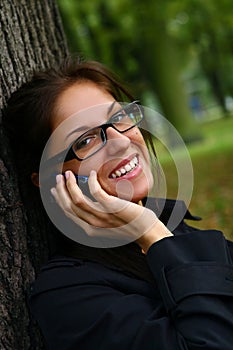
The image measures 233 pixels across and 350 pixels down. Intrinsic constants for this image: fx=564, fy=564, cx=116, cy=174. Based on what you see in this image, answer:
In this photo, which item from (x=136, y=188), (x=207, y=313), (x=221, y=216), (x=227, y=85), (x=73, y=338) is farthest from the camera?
(x=227, y=85)

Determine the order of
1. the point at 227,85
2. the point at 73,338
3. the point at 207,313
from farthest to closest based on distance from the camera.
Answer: the point at 227,85 → the point at 73,338 → the point at 207,313

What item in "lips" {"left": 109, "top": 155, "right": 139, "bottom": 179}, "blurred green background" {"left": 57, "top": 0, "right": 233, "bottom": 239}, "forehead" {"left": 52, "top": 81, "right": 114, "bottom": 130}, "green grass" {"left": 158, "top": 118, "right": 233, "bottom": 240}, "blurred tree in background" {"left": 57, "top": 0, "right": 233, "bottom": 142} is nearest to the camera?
"lips" {"left": 109, "top": 155, "right": 139, "bottom": 179}

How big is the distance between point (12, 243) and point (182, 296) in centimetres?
93

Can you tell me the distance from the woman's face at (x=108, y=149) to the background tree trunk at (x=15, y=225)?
13.9 inches

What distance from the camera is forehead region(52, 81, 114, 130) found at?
2336 mm

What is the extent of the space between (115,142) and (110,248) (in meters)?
0.42

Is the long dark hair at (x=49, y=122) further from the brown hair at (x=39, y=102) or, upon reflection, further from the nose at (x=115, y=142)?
the nose at (x=115, y=142)

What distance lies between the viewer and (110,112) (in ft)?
7.83

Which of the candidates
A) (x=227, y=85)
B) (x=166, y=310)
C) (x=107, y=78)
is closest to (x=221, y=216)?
(x=107, y=78)

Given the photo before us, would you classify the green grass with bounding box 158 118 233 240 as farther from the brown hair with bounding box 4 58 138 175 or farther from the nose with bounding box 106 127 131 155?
the nose with bounding box 106 127 131 155

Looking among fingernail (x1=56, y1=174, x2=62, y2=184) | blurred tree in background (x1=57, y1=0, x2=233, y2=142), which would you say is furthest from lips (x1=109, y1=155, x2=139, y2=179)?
blurred tree in background (x1=57, y1=0, x2=233, y2=142)

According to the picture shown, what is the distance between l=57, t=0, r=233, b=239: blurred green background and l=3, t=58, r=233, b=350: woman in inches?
178

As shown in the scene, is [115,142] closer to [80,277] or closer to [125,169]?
[125,169]

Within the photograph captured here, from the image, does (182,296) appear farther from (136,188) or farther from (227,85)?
(227,85)
